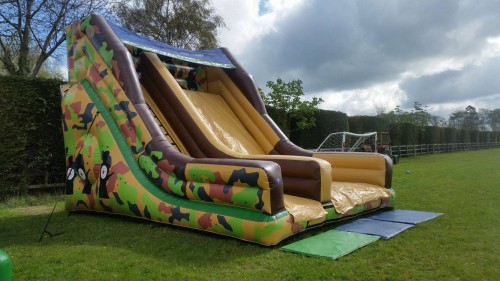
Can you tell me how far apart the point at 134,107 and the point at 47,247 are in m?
1.88

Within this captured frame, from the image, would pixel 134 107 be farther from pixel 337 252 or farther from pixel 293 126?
pixel 293 126

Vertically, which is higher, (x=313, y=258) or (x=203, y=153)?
(x=203, y=153)

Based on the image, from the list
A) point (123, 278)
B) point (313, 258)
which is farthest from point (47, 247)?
point (313, 258)

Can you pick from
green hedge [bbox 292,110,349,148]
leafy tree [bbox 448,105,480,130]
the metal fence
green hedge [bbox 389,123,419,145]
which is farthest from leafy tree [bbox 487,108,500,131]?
green hedge [bbox 292,110,349,148]

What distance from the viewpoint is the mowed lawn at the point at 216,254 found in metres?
3.03

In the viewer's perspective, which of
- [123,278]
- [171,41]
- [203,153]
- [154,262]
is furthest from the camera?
[171,41]

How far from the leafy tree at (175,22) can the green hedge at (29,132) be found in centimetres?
1068

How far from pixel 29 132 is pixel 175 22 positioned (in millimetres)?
12143

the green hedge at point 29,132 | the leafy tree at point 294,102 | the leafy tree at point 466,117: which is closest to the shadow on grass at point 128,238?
the green hedge at point 29,132

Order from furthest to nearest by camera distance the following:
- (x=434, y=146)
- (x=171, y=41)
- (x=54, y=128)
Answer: (x=434, y=146)
(x=171, y=41)
(x=54, y=128)

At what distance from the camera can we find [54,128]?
7332mm

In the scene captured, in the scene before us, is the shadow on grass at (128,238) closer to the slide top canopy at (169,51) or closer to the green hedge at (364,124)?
the slide top canopy at (169,51)

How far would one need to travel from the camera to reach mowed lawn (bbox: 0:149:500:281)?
3025mm

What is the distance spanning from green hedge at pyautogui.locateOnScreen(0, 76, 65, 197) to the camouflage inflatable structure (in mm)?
1782
